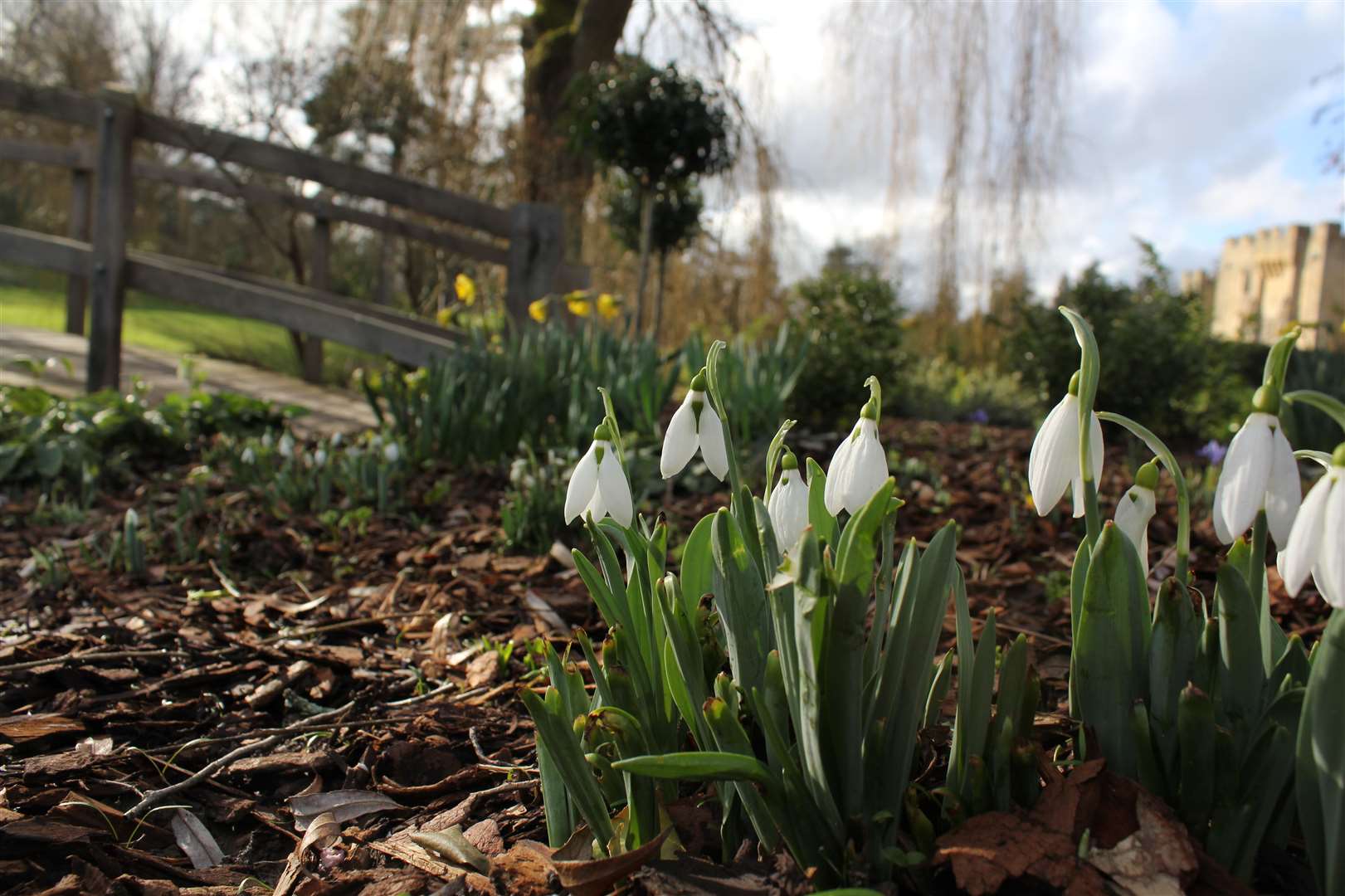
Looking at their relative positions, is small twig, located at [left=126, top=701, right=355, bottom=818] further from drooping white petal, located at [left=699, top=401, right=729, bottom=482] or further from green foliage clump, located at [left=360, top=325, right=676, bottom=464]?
green foliage clump, located at [left=360, top=325, right=676, bottom=464]

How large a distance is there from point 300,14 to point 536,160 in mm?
4330

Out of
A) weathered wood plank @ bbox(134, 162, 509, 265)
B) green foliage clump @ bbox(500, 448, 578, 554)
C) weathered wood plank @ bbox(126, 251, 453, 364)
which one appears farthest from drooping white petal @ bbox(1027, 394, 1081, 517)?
weathered wood plank @ bbox(134, 162, 509, 265)

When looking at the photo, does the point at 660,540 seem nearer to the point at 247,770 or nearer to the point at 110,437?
the point at 247,770

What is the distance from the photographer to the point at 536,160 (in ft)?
28.9

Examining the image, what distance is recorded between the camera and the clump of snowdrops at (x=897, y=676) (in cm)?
90

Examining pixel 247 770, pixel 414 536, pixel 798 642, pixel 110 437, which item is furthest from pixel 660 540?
pixel 110 437

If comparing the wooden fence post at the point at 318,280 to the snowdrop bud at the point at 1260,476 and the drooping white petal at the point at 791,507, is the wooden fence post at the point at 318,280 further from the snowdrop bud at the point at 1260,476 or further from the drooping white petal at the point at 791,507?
the snowdrop bud at the point at 1260,476

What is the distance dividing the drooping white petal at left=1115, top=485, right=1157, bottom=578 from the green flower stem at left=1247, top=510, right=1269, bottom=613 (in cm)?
10

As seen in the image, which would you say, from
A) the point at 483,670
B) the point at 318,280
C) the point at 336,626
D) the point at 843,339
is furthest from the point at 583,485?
the point at 318,280

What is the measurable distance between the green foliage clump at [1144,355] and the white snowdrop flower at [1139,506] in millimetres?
4964

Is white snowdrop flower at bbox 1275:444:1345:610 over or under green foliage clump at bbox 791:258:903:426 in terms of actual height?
under

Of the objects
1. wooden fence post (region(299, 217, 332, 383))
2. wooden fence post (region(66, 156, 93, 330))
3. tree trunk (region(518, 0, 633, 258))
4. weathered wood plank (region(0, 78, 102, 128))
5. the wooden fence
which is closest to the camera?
the wooden fence

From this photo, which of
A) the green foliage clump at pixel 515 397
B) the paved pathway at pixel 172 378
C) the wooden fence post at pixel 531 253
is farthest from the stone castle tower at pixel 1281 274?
the green foliage clump at pixel 515 397

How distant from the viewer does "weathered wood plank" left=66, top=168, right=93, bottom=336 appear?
7574mm
